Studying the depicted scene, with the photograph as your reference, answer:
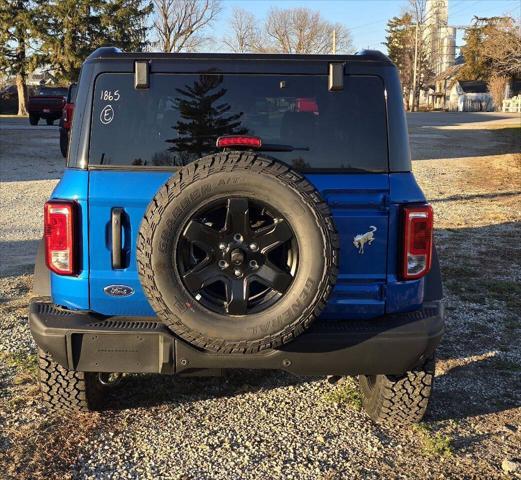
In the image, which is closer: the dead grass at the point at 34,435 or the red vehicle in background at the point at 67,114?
the dead grass at the point at 34,435

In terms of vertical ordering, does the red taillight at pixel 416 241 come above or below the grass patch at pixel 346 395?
above

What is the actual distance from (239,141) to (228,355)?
102 cm

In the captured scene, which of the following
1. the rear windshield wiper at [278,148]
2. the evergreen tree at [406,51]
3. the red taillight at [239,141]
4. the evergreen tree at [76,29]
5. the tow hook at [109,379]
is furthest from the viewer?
the evergreen tree at [406,51]

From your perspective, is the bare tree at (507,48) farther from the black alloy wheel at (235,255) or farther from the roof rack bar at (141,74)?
the black alloy wheel at (235,255)

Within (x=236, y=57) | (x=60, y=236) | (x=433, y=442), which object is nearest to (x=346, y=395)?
(x=433, y=442)

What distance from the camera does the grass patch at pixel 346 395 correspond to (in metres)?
3.80

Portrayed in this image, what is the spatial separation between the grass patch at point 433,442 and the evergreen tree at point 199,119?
1.92 m

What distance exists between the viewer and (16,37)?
1679 inches

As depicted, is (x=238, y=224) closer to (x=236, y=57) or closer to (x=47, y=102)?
(x=236, y=57)

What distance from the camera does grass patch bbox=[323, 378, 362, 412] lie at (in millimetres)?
3797

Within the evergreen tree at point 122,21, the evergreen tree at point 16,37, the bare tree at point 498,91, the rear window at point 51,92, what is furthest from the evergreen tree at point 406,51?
the rear window at point 51,92

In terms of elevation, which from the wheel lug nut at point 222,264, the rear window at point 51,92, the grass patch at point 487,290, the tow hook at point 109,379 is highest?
the rear window at point 51,92

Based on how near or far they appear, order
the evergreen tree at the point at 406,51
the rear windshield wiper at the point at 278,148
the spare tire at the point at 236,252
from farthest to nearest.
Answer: the evergreen tree at the point at 406,51, the rear windshield wiper at the point at 278,148, the spare tire at the point at 236,252

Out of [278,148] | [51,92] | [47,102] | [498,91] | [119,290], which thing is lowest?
[119,290]
